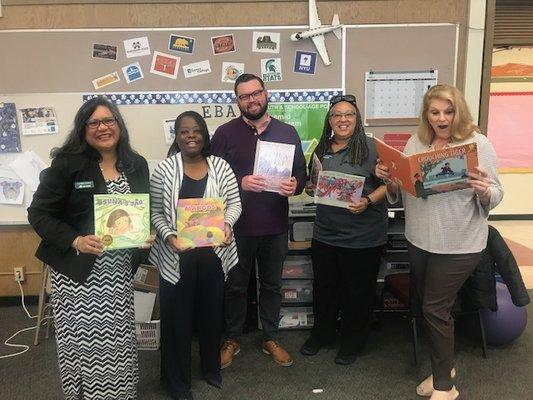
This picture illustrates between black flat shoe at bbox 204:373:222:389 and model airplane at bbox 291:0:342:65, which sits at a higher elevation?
model airplane at bbox 291:0:342:65

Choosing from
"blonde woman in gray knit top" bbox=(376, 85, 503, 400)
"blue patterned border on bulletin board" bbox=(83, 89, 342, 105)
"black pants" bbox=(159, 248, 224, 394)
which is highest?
"blue patterned border on bulletin board" bbox=(83, 89, 342, 105)

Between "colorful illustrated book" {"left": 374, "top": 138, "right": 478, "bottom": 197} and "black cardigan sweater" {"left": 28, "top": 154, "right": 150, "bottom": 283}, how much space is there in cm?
122

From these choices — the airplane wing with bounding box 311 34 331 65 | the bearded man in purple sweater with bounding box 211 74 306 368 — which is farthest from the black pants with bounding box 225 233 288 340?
the airplane wing with bounding box 311 34 331 65

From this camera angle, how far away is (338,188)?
2244 millimetres

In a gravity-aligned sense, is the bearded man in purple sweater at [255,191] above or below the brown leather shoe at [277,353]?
above

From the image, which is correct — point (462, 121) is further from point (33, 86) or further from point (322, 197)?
point (33, 86)

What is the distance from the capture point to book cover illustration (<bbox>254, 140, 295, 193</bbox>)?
220 centimetres

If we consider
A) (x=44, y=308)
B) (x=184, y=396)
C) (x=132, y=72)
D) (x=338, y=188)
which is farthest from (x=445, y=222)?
(x=44, y=308)

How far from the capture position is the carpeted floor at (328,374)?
2236 mm

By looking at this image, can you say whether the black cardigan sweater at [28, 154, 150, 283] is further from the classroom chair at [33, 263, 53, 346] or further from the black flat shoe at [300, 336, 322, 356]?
the black flat shoe at [300, 336, 322, 356]

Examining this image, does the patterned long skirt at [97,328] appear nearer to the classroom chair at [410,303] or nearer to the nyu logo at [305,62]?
the classroom chair at [410,303]


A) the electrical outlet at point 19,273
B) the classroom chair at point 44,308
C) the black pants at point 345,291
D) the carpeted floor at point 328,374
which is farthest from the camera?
the electrical outlet at point 19,273

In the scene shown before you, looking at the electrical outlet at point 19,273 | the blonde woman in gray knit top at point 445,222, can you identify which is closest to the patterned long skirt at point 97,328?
the blonde woman in gray knit top at point 445,222

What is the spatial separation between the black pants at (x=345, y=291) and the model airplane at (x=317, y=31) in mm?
1383
